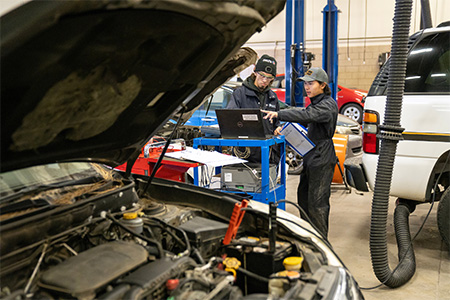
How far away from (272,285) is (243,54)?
1.43m

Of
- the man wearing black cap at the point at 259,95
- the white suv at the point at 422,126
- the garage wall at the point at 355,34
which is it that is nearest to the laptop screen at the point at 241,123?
the man wearing black cap at the point at 259,95

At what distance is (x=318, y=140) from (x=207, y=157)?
112 centimetres

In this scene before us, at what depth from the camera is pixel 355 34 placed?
45.4 feet

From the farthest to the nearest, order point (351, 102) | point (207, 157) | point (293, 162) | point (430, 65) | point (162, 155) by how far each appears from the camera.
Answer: point (351, 102), point (293, 162), point (207, 157), point (430, 65), point (162, 155)

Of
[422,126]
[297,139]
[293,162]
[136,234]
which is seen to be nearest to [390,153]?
[422,126]

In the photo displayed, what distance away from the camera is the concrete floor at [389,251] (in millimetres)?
3369

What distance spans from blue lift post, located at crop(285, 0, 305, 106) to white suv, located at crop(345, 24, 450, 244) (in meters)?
3.48

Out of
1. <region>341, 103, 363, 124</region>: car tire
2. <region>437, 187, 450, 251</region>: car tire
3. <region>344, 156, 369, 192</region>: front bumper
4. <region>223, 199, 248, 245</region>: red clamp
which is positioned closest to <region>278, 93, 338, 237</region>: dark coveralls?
<region>344, 156, 369, 192</region>: front bumper

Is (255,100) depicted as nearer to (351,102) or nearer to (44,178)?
(44,178)

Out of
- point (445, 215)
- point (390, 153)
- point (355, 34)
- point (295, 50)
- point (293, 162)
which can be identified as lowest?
point (293, 162)

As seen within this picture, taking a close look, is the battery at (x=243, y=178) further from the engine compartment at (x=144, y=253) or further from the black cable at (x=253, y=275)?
the black cable at (x=253, y=275)

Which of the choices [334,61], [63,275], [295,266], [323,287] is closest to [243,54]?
[295,266]

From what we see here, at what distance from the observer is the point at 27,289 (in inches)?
58.7

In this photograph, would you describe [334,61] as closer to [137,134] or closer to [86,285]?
[137,134]
